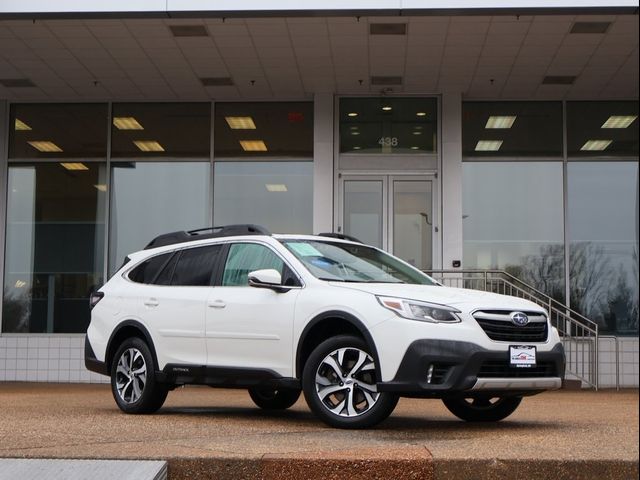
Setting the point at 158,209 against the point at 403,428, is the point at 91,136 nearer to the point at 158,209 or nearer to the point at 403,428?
the point at 158,209

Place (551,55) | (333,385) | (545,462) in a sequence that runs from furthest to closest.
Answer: (551,55)
(333,385)
(545,462)

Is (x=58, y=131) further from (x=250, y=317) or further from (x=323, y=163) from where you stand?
(x=250, y=317)

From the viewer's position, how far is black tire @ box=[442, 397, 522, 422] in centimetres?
841

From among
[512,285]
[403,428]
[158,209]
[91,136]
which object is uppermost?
[91,136]

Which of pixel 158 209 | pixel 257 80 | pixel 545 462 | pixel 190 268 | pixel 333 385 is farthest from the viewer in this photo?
pixel 158 209

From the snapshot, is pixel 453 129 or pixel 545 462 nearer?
pixel 545 462

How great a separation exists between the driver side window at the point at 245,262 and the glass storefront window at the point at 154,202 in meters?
9.02

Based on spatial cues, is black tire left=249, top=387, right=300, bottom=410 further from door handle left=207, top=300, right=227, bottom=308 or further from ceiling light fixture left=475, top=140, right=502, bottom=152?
ceiling light fixture left=475, top=140, right=502, bottom=152

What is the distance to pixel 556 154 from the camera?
58.1 feet

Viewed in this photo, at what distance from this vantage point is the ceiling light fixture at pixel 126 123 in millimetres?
18266

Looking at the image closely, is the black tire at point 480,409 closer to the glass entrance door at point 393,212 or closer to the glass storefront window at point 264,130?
the glass entrance door at point 393,212

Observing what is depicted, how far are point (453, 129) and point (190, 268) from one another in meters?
9.22

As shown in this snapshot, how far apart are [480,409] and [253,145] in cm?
1035

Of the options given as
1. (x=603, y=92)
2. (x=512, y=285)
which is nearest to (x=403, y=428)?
(x=512, y=285)
